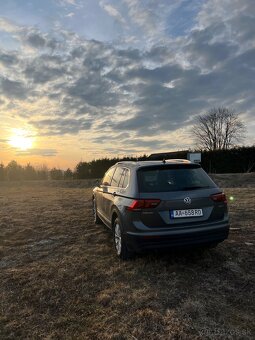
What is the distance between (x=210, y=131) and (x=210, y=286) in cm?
5646

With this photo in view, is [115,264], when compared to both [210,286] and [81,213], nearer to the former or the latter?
[210,286]

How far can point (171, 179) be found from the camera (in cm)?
518

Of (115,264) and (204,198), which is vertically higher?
(204,198)

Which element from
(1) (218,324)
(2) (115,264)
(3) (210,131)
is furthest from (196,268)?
(3) (210,131)

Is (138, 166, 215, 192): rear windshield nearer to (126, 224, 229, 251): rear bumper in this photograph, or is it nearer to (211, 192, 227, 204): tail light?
(211, 192, 227, 204): tail light

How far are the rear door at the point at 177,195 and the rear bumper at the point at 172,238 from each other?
132 mm

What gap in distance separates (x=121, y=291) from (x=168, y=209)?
134cm

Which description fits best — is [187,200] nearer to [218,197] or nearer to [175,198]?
[175,198]

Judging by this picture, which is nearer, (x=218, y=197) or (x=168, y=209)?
(x=168, y=209)

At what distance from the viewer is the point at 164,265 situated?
5156 millimetres

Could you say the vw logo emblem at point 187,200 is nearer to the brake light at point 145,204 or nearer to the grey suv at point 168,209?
the grey suv at point 168,209

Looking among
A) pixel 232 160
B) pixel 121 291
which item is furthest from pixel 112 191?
pixel 232 160

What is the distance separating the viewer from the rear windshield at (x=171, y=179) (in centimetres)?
506

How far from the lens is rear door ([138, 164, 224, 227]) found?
4.80m
